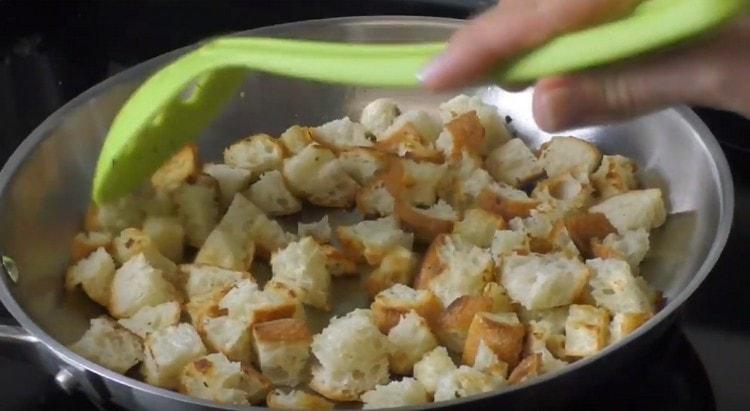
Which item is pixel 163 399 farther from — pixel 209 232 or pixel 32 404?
pixel 209 232

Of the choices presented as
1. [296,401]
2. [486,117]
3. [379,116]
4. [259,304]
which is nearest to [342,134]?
[379,116]

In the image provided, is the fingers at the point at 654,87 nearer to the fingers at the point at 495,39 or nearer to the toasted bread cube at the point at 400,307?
the fingers at the point at 495,39

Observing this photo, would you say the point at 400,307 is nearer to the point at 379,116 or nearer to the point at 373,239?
the point at 373,239

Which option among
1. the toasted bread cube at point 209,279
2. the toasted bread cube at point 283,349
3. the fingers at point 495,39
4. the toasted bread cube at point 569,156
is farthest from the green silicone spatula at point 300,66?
the toasted bread cube at point 569,156

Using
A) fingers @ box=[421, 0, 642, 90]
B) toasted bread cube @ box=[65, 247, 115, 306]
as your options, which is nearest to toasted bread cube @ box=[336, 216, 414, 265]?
toasted bread cube @ box=[65, 247, 115, 306]

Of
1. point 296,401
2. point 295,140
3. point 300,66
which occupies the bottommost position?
point 296,401
